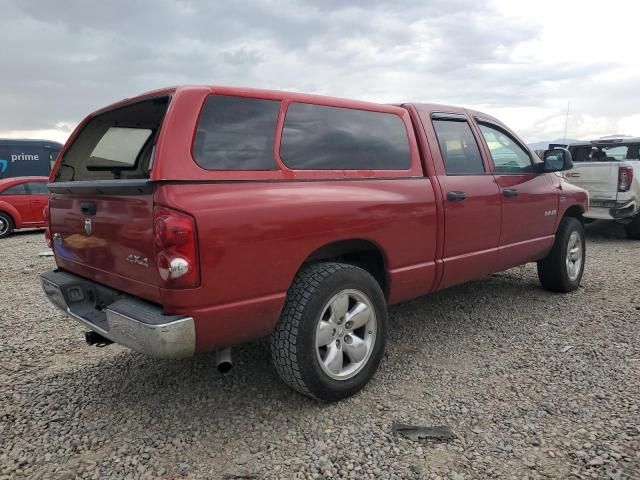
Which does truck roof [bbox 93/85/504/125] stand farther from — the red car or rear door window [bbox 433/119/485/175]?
the red car

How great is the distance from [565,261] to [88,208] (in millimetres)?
4474

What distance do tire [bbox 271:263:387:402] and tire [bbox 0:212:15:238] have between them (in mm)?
11205

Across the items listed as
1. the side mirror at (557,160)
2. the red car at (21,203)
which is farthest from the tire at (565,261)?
the red car at (21,203)

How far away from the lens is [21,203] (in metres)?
11.3

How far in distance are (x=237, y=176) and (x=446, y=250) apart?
179 cm

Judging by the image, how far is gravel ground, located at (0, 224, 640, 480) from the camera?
90.2 inches

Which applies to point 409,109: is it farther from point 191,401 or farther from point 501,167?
point 191,401

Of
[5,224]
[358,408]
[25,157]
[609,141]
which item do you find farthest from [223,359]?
[25,157]

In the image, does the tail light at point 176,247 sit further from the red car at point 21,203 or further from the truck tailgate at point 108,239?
the red car at point 21,203

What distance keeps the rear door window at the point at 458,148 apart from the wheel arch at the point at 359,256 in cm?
96

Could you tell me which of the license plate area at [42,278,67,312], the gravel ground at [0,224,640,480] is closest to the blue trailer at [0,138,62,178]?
the gravel ground at [0,224,640,480]

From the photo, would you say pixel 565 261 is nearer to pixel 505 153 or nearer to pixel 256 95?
pixel 505 153

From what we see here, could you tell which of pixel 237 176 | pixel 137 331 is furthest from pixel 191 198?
pixel 137 331

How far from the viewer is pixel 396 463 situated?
228cm
